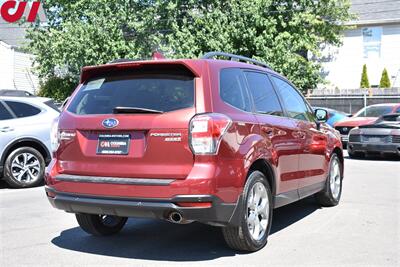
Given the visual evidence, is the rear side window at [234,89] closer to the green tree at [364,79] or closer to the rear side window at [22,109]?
the rear side window at [22,109]

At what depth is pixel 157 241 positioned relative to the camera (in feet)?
18.8

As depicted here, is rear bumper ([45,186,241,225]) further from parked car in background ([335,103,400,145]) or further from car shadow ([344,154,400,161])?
parked car in background ([335,103,400,145])

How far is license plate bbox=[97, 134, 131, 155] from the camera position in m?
4.86

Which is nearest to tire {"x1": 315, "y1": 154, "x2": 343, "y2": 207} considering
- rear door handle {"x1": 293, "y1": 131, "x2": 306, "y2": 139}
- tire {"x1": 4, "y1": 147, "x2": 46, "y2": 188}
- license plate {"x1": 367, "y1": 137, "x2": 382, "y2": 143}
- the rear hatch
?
rear door handle {"x1": 293, "y1": 131, "x2": 306, "y2": 139}

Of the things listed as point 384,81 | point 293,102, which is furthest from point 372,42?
point 293,102

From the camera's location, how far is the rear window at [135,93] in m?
4.85

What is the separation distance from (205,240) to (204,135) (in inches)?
63.2

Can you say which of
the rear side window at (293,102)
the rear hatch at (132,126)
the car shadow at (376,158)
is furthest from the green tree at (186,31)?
the rear hatch at (132,126)

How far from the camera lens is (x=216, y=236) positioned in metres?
5.95

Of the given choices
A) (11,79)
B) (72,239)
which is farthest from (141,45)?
(72,239)

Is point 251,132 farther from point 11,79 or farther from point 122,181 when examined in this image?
point 11,79

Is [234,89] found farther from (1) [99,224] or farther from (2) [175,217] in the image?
(1) [99,224]

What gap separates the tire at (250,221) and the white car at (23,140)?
5.75 m

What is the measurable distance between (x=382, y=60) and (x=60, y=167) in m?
29.6
